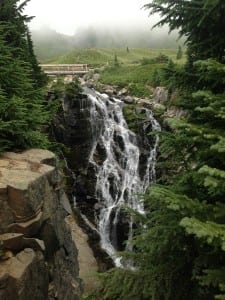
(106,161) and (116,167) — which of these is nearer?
(116,167)

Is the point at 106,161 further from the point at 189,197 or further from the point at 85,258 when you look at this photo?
the point at 189,197

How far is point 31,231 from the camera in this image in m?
11.3

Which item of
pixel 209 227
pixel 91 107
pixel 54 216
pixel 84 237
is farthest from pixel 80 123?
pixel 209 227

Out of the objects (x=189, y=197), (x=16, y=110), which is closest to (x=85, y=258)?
(x=16, y=110)

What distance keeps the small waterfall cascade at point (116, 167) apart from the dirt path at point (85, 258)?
1523mm

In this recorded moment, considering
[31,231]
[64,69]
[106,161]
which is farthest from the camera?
[64,69]

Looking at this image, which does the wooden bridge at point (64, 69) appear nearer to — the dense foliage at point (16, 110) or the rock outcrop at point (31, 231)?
the dense foliage at point (16, 110)

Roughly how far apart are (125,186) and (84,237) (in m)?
5.16

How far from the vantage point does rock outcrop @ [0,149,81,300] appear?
1034 cm

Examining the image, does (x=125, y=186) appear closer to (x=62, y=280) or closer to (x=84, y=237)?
(x=84, y=237)

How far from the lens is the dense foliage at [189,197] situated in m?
5.27

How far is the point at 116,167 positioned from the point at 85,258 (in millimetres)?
8217

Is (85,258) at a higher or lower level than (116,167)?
lower

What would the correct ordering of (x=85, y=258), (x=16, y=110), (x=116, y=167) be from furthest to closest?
(x=116, y=167) → (x=85, y=258) → (x=16, y=110)
